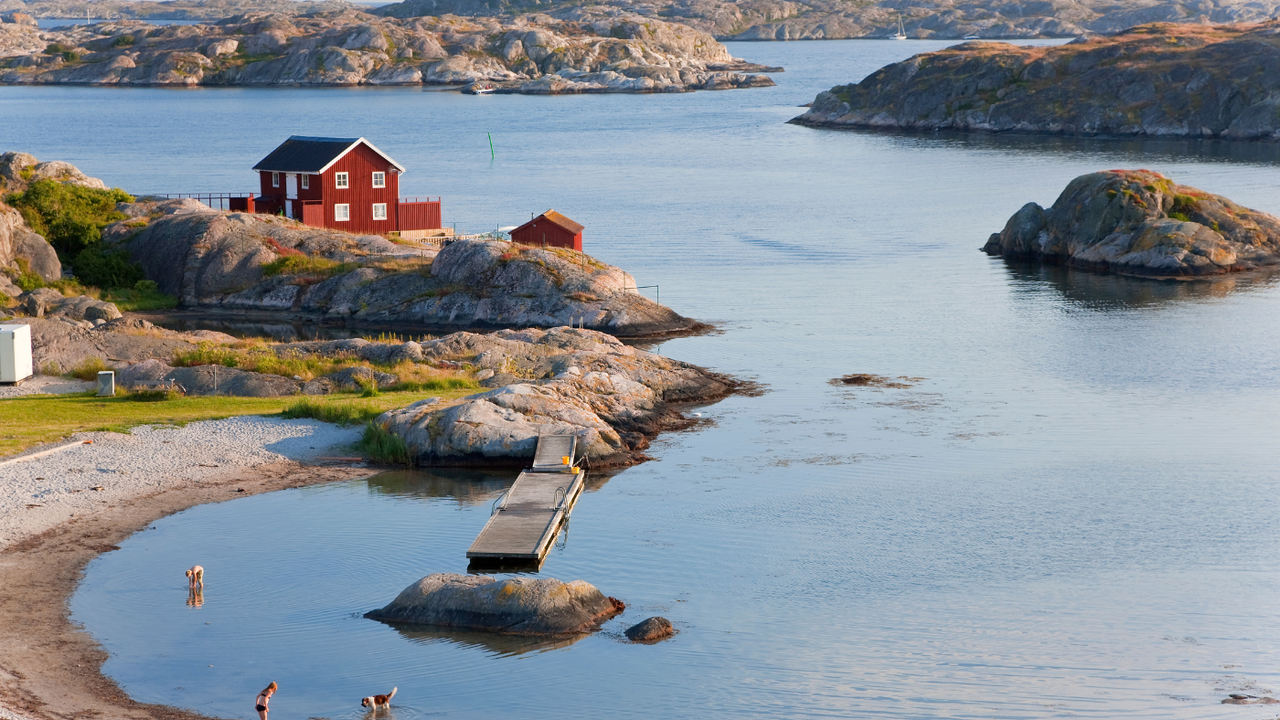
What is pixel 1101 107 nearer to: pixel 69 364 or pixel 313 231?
pixel 313 231

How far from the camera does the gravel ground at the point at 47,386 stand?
44062mm

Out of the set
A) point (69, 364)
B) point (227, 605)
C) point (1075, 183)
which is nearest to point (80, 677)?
point (227, 605)

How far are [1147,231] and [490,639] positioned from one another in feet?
212

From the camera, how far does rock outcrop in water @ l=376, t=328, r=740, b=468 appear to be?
39.6 meters

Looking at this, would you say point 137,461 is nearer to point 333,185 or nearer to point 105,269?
point 105,269

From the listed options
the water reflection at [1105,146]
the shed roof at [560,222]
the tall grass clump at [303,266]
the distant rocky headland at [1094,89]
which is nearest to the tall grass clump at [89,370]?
the tall grass clump at [303,266]

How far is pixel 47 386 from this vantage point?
45.1 meters

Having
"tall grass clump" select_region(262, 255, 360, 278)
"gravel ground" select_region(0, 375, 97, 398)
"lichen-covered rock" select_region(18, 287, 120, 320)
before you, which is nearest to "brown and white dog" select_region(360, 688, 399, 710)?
"gravel ground" select_region(0, 375, 97, 398)

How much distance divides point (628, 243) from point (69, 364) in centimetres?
4544

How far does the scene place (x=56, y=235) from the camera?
229 ft

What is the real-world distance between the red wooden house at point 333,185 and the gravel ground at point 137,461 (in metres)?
36.5

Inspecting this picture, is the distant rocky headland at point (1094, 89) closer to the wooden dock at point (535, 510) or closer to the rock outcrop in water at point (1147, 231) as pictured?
the rock outcrop in water at point (1147, 231)

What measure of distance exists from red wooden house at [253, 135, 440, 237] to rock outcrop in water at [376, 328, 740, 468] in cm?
2694

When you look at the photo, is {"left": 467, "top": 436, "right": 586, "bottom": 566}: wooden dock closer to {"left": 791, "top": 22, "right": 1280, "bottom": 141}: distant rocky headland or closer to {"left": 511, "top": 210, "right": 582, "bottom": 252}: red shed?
{"left": 511, "top": 210, "right": 582, "bottom": 252}: red shed
